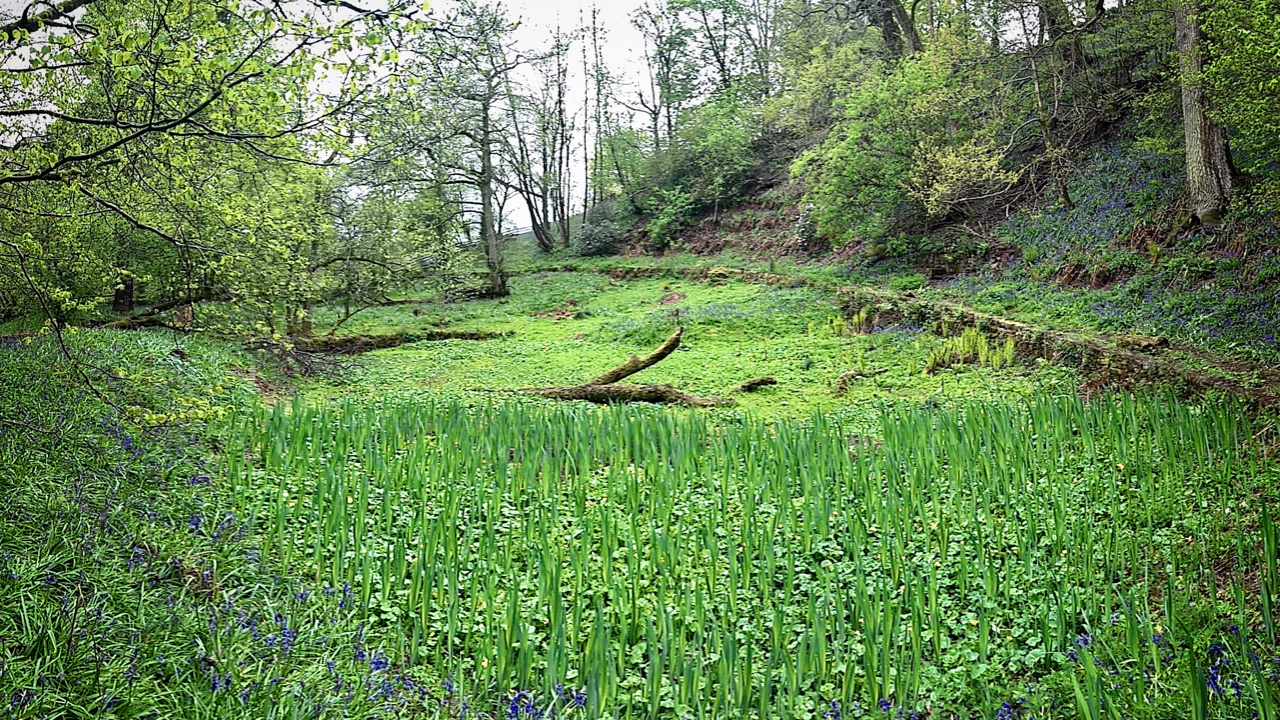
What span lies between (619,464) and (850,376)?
537 cm

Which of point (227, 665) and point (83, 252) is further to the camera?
point (83, 252)

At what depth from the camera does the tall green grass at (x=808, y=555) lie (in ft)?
9.96

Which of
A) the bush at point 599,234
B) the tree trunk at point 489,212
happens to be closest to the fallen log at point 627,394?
the tree trunk at point 489,212

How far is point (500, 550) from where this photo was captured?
4309mm

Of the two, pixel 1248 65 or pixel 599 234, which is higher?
pixel 599 234

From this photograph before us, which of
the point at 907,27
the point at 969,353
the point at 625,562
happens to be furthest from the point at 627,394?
the point at 907,27

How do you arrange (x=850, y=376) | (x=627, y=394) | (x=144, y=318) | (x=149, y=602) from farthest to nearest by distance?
(x=144, y=318) → (x=850, y=376) → (x=627, y=394) → (x=149, y=602)

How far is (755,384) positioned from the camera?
388 inches

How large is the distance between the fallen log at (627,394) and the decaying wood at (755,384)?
26.8 inches

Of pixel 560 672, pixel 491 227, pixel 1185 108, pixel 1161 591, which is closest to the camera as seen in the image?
pixel 560 672

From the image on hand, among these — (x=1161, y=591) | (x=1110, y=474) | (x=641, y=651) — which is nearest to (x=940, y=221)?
(x=1110, y=474)

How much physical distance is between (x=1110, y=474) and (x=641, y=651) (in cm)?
347

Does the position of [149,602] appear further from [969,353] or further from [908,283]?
[908,283]

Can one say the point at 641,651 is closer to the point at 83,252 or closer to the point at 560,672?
the point at 560,672
